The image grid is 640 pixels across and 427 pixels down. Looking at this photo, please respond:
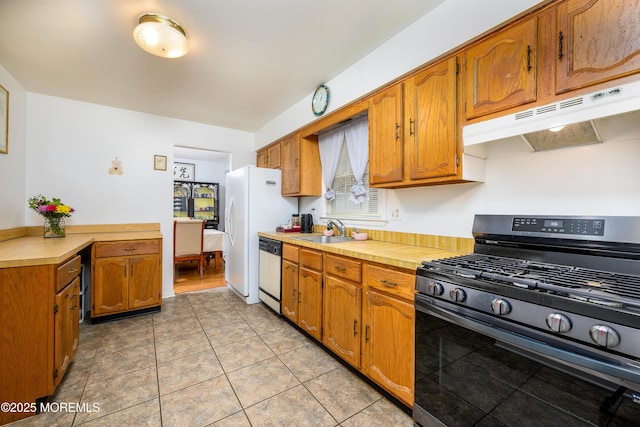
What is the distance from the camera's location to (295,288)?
2576mm

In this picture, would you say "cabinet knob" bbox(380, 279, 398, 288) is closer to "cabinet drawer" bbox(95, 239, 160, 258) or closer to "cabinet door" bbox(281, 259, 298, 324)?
"cabinet door" bbox(281, 259, 298, 324)

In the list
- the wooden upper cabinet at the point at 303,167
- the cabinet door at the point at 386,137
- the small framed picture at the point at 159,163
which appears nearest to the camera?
the cabinet door at the point at 386,137

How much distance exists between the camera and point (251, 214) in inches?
133

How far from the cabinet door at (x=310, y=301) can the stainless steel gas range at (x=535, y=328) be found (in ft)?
3.22

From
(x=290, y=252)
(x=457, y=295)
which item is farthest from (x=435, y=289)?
(x=290, y=252)

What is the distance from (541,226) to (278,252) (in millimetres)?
2193

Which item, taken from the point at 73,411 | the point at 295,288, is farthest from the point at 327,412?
the point at 73,411

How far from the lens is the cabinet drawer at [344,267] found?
1.84 m

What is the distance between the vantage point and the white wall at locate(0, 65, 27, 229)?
2.50 m

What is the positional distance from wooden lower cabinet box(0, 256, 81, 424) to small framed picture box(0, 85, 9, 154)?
1.75 metres

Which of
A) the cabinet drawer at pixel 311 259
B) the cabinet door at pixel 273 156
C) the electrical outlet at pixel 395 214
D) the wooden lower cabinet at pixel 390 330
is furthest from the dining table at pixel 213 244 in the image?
the wooden lower cabinet at pixel 390 330

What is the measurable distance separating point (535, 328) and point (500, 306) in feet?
0.40

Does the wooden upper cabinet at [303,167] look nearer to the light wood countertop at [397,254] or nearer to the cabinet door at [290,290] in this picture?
the cabinet door at [290,290]

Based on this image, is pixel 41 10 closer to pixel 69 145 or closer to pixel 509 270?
pixel 69 145
